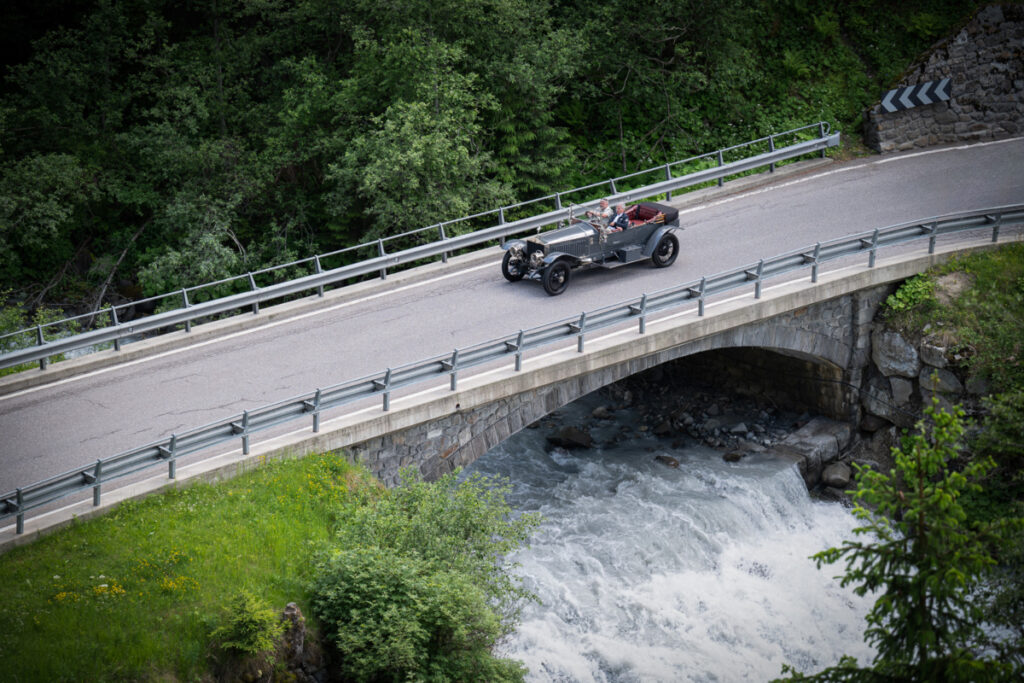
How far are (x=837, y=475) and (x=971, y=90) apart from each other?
45.1 feet

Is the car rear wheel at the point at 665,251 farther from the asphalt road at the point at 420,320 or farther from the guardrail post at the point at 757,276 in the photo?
the guardrail post at the point at 757,276

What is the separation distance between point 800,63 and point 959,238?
10030mm

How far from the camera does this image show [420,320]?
64.7ft

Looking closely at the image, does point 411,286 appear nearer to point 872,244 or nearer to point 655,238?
point 655,238

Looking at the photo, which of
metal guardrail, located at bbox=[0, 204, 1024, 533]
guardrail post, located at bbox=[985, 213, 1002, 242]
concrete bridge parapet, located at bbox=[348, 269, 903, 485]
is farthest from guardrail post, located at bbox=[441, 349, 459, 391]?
guardrail post, located at bbox=[985, 213, 1002, 242]

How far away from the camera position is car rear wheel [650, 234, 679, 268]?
21.3m

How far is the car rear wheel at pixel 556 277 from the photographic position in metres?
20.2

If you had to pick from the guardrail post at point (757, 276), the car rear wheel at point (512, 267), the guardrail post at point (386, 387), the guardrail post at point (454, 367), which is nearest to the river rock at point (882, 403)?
the guardrail post at point (757, 276)

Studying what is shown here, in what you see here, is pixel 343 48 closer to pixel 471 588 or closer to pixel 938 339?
pixel 938 339

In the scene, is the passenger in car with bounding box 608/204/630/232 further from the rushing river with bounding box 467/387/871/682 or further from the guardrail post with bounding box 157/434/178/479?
the guardrail post with bounding box 157/434/178/479

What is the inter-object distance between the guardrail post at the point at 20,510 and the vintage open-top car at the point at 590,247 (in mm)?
A: 10892

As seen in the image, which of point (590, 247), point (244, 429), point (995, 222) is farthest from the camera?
point (995, 222)

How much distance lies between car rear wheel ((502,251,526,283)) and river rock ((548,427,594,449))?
→ 4266mm

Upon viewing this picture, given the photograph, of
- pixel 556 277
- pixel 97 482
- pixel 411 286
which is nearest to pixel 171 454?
pixel 97 482
